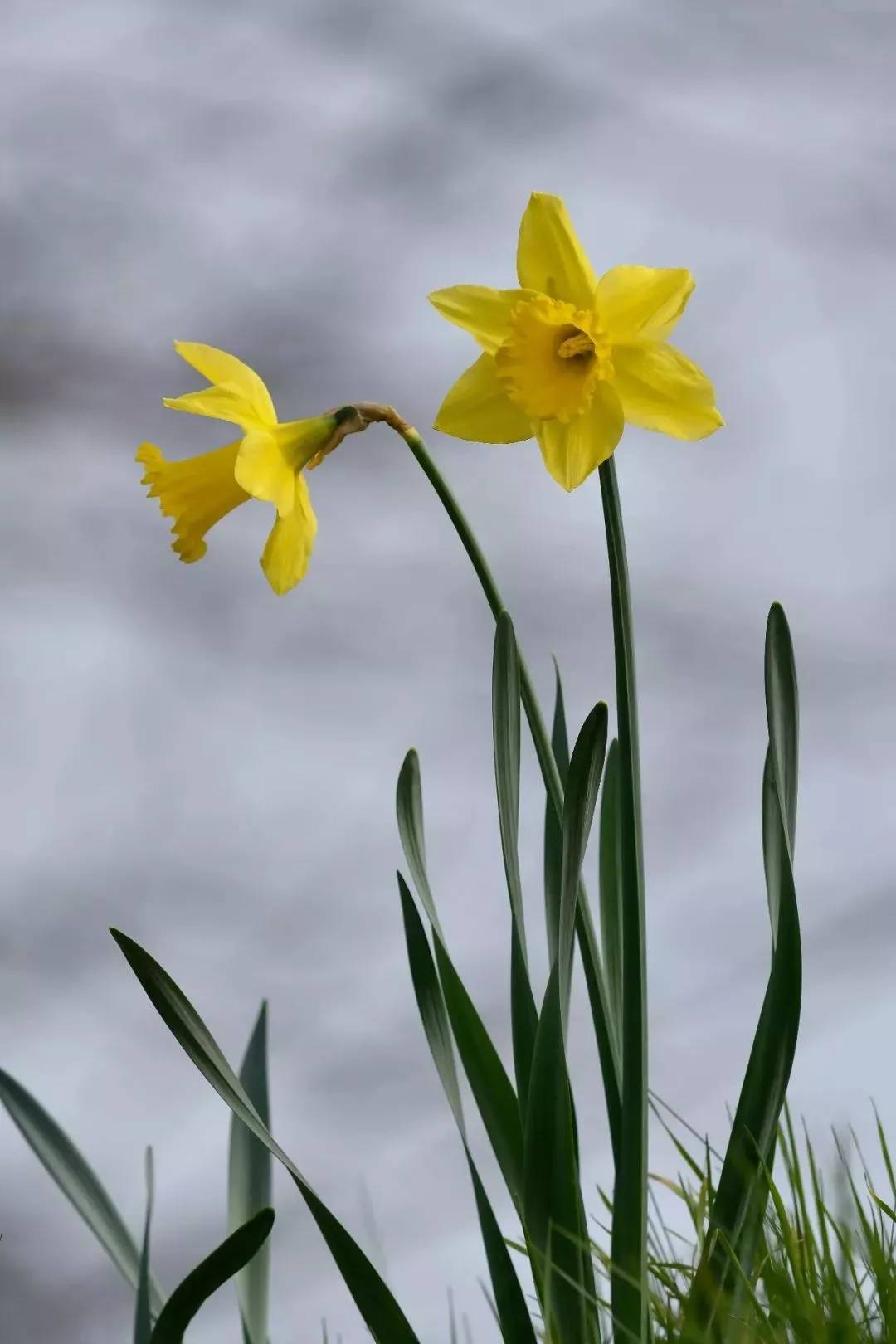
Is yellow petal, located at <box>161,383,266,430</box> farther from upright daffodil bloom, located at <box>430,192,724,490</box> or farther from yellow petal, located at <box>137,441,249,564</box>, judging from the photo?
upright daffodil bloom, located at <box>430,192,724,490</box>

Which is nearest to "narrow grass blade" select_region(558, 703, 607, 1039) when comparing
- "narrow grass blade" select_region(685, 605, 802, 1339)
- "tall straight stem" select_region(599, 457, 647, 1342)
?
"tall straight stem" select_region(599, 457, 647, 1342)

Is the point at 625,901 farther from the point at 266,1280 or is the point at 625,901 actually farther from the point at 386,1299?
the point at 266,1280

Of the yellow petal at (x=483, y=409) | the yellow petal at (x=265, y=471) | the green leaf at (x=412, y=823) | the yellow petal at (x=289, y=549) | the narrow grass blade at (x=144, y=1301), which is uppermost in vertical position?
the yellow petal at (x=483, y=409)

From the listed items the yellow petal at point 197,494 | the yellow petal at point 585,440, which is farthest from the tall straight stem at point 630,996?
the yellow petal at point 197,494

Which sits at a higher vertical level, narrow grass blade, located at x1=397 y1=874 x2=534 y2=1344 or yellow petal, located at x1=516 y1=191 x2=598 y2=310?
yellow petal, located at x1=516 y1=191 x2=598 y2=310

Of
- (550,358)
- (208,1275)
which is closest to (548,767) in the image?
(550,358)

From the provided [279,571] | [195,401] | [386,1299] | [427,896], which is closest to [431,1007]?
[427,896]

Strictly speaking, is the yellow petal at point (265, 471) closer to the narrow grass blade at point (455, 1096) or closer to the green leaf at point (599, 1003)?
the green leaf at point (599, 1003)
